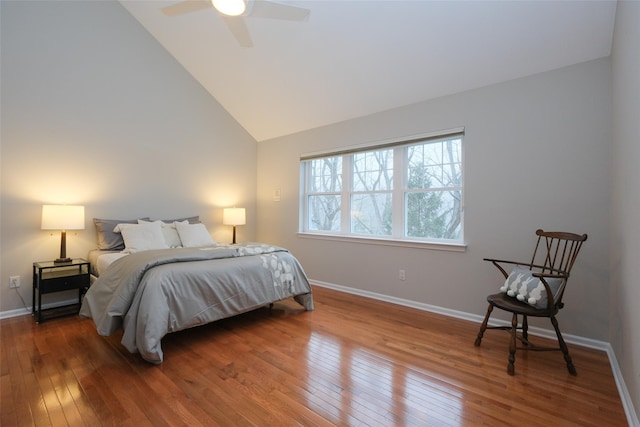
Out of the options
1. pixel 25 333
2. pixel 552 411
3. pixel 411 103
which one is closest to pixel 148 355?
pixel 25 333

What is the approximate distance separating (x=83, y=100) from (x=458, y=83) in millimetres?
3979

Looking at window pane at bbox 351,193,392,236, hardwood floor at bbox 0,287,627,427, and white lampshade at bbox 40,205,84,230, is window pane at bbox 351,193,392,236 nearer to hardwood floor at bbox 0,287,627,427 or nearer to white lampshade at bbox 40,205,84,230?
hardwood floor at bbox 0,287,627,427

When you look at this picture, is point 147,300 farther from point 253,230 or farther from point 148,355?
→ point 253,230

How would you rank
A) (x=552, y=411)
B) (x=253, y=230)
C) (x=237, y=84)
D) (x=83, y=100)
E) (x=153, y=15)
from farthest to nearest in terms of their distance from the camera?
(x=253, y=230) < (x=237, y=84) < (x=153, y=15) < (x=83, y=100) < (x=552, y=411)

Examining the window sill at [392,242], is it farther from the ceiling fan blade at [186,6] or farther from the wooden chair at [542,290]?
the ceiling fan blade at [186,6]

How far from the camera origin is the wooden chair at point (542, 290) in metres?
1.99

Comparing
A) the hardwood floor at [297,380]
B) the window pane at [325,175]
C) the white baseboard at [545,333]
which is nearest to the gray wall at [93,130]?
the hardwood floor at [297,380]

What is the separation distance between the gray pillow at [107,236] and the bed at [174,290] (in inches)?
11.9

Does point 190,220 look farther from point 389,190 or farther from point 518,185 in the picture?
point 518,185

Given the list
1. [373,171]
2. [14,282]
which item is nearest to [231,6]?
[373,171]

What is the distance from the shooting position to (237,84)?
4.14 m

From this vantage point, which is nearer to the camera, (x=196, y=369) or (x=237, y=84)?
(x=196, y=369)

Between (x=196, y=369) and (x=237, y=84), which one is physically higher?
Answer: (x=237, y=84)

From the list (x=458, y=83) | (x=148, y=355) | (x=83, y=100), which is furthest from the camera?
(x=83, y=100)
